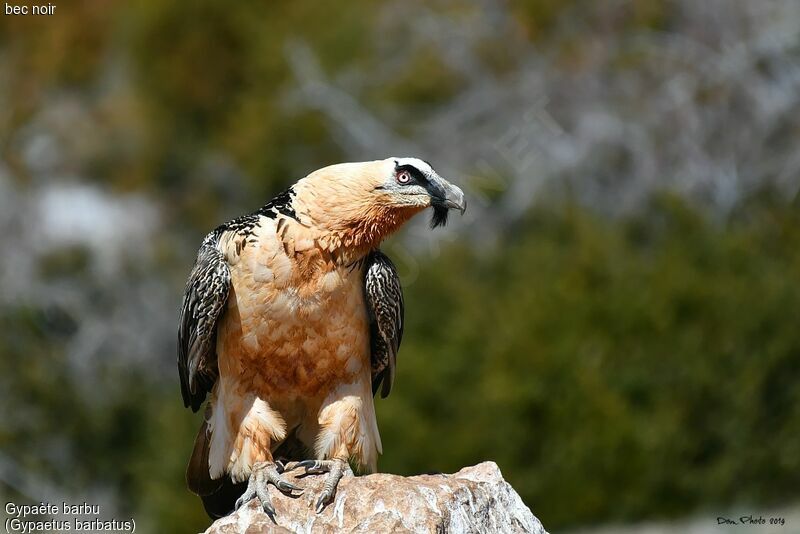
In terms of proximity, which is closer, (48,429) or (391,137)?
(48,429)

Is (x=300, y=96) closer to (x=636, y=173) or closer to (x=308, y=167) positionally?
(x=308, y=167)

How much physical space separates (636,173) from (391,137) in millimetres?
5162

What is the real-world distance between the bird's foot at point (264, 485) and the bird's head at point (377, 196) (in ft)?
5.10

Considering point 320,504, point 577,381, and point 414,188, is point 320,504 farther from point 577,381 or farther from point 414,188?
point 577,381

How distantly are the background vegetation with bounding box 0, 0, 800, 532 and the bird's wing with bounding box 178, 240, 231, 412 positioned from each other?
15756 millimetres

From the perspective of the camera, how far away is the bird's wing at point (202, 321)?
992 centimetres

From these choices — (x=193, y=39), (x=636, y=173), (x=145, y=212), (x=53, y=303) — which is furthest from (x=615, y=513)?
(x=193, y=39)

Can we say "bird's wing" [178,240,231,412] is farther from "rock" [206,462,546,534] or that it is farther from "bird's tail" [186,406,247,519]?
"rock" [206,462,546,534]

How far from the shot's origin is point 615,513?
25.6 meters

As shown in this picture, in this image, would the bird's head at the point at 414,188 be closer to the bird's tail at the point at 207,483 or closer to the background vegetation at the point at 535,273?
the bird's tail at the point at 207,483

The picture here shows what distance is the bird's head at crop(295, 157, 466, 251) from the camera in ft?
31.4

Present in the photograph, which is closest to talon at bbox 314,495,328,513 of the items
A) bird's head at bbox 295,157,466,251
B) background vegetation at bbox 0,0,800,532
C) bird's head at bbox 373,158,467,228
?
bird's head at bbox 295,157,466,251

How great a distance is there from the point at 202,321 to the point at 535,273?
889 inches

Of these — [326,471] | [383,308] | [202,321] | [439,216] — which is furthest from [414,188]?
[326,471]
